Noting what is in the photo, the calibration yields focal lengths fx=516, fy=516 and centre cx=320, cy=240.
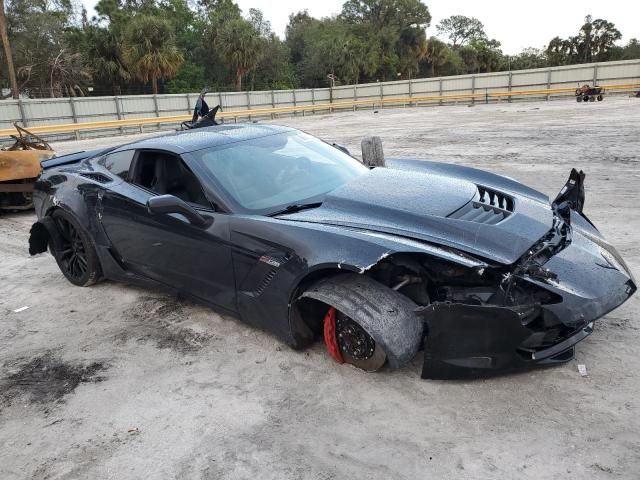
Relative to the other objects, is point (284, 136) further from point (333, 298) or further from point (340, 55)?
point (340, 55)

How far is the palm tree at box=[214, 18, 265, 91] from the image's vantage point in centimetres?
3962

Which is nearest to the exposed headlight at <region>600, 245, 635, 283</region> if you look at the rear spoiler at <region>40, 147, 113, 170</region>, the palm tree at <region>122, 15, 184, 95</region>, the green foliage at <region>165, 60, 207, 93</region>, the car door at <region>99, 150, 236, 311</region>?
the car door at <region>99, 150, 236, 311</region>

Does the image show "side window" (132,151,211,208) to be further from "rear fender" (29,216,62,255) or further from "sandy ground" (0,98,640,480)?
"rear fender" (29,216,62,255)

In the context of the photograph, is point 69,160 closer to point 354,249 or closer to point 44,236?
point 44,236

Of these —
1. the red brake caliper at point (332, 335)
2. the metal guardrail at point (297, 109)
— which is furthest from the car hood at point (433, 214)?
the metal guardrail at point (297, 109)

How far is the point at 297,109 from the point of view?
34.8 m

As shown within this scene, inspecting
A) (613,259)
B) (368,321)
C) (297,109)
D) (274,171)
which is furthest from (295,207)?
(297,109)

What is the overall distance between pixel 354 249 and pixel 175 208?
47.4 inches

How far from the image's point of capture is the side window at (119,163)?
417 cm

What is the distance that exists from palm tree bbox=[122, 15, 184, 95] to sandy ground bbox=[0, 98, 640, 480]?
114 feet

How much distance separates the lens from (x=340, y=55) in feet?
161

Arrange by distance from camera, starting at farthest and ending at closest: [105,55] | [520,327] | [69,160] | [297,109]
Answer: [105,55]
[297,109]
[69,160]
[520,327]

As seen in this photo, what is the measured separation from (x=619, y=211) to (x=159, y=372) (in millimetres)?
5524

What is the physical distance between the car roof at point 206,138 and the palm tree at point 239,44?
3802 cm
